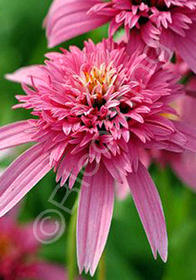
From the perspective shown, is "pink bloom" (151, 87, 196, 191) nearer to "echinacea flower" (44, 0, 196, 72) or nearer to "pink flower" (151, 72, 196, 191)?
"pink flower" (151, 72, 196, 191)

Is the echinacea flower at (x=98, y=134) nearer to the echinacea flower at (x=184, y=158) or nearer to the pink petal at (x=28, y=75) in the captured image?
the pink petal at (x=28, y=75)

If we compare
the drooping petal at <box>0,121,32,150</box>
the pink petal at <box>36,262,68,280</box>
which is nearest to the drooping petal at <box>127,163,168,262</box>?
the drooping petal at <box>0,121,32,150</box>

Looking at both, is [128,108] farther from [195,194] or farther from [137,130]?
[195,194]

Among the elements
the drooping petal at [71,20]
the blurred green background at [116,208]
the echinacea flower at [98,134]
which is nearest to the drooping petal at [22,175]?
the echinacea flower at [98,134]

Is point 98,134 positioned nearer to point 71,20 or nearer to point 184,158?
point 71,20

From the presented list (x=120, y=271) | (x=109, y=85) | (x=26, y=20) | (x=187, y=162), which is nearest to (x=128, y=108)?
(x=109, y=85)

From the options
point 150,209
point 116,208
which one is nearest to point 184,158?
point 116,208
